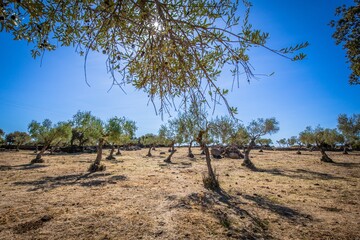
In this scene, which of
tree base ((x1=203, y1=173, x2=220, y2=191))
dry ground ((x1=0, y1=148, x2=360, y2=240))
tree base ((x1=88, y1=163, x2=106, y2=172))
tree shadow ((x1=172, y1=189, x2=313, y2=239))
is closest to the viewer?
dry ground ((x1=0, y1=148, x2=360, y2=240))

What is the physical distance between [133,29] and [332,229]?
8467 millimetres

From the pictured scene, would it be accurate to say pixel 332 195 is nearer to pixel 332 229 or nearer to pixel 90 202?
pixel 332 229

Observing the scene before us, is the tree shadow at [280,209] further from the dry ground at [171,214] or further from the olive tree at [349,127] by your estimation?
the olive tree at [349,127]

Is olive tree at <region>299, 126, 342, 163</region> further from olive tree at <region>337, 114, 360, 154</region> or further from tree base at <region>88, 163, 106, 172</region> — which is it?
tree base at <region>88, 163, 106, 172</region>

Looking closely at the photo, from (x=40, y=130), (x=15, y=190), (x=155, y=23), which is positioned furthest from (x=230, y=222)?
(x=40, y=130)

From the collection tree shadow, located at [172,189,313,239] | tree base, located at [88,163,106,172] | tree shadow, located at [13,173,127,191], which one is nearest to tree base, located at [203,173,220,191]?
tree shadow, located at [172,189,313,239]

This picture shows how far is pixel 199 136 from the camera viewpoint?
13352 mm

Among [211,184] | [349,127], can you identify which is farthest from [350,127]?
[211,184]

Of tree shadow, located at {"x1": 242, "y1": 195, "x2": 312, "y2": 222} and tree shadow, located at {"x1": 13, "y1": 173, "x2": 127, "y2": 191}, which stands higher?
tree shadow, located at {"x1": 13, "y1": 173, "x2": 127, "y2": 191}

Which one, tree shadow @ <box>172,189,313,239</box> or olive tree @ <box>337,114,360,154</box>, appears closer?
tree shadow @ <box>172,189,313,239</box>

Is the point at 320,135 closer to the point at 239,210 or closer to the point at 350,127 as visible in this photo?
the point at 350,127

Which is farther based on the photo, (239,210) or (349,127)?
(349,127)

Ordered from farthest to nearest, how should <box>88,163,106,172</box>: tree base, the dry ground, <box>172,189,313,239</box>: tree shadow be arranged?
<box>88,163,106,172</box>: tree base < <box>172,189,313,239</box>: tree shadow < the dry ground

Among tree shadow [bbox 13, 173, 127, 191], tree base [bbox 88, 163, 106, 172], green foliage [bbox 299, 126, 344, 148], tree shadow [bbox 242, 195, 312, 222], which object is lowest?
tree shadow [bbox 242, 195, 312, 222]
